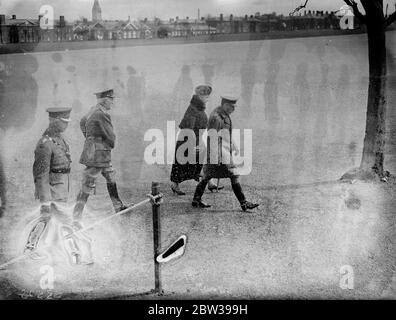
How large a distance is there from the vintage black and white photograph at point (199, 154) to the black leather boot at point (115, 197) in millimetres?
19

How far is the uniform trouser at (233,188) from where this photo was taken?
21.6ft

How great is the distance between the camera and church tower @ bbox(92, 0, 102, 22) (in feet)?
21.1

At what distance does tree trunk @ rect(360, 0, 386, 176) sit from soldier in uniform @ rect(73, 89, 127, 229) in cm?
373

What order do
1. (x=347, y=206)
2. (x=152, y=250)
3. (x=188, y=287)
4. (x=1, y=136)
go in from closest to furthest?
1. (x=188, y=287)
2. (x=152, y=250)
3. (x=347, y=206)
4. (x=1, y=136)

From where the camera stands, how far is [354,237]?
624 cm

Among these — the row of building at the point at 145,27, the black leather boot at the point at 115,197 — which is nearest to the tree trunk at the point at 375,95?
the row of building at the point at 145,27

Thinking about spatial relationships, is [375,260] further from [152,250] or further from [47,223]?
[47,223]

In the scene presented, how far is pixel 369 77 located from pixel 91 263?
486cm

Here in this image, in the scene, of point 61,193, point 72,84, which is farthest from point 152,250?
point 72,84

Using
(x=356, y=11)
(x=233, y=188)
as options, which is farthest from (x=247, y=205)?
(x=356, y=11)

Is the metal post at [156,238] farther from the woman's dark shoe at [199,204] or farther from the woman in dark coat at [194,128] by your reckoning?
the woman in dark coat at [194,128]

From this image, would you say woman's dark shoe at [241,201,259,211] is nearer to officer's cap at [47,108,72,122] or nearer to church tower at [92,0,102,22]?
officer's cap at [47,108,72,122]

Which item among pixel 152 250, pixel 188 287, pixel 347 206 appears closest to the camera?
pixel 188 287

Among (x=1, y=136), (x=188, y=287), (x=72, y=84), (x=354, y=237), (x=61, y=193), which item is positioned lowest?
(x=188, y=287)
